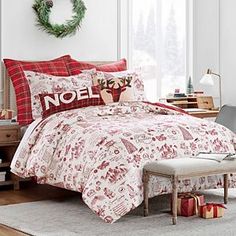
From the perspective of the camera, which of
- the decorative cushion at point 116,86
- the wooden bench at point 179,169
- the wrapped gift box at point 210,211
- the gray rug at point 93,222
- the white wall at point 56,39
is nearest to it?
the gray rug at point 93,222

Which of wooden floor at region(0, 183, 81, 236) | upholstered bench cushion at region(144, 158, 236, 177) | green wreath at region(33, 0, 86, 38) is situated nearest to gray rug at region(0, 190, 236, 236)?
wooden floor at region(0, 183, 81, 236)

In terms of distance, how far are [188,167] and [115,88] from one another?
5.83ft

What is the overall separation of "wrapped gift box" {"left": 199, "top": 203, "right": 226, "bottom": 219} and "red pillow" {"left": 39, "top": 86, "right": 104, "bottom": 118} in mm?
1618

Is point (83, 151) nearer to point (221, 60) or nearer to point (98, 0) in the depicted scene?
point (98, 0)

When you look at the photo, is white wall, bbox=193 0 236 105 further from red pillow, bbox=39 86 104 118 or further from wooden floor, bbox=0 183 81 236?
wooden floor, bbox=0 183 81 236

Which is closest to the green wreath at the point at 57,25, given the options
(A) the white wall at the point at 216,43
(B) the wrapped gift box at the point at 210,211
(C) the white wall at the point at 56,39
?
(C) the white wall at the point at 56,39

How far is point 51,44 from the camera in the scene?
273 inches

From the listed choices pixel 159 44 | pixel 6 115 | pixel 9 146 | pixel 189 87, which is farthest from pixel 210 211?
pixel 159 44

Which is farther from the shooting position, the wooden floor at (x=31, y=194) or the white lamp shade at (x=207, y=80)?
the white lamp shade at (x=207, y=80)

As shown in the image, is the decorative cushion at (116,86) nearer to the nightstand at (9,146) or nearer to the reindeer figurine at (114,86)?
the reindeer figurine at (114,86)

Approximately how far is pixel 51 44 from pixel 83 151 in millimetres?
2116

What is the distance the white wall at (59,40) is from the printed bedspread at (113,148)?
1252 mm

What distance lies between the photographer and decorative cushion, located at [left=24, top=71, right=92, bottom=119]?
6227mm

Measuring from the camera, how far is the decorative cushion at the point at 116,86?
247 inches
